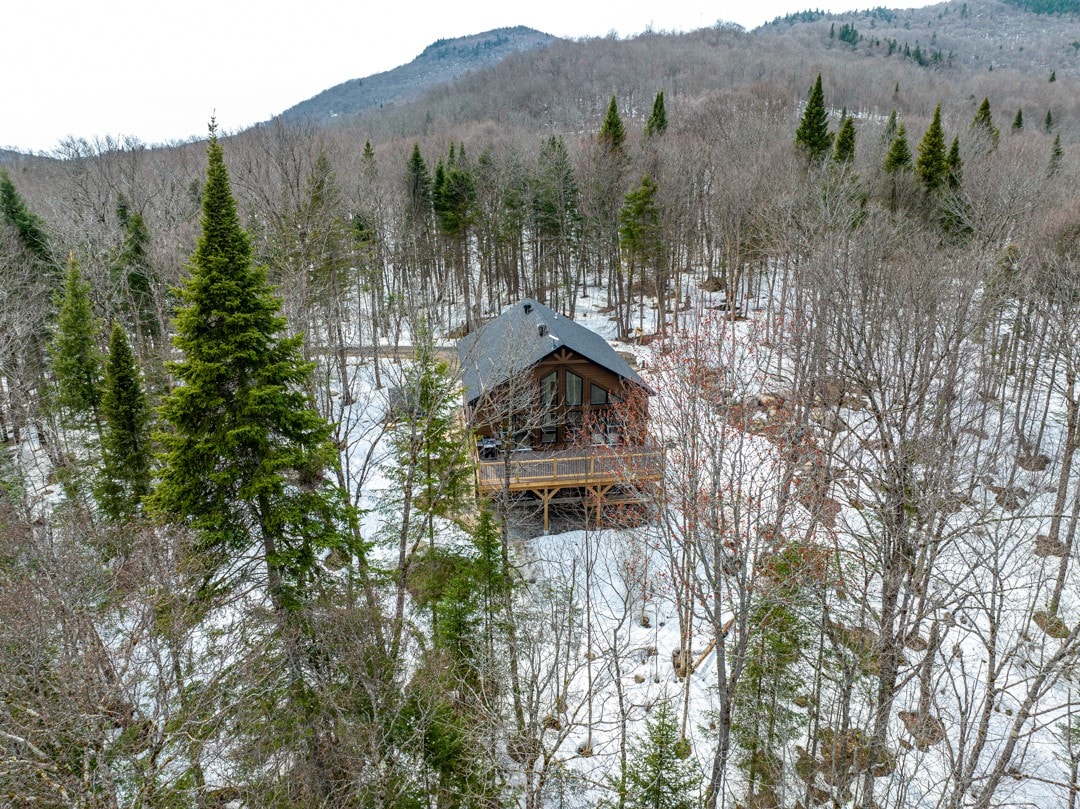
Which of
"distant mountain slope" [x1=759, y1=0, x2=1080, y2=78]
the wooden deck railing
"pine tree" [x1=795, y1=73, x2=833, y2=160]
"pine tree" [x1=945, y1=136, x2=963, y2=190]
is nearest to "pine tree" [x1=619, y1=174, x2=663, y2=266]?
"pine tree" [x1=795, y1=73, x2=833, y2=160]

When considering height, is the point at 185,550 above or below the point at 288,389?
below

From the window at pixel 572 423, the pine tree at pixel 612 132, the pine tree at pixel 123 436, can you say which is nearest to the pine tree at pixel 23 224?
the pine tree at pixel 123 436

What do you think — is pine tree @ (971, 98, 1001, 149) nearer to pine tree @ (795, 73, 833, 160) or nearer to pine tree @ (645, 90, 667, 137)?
pine tree @ (795, 73, 833, 160)

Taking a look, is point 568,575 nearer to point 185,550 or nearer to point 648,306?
point 185,550

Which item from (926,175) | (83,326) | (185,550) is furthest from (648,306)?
(185,550)

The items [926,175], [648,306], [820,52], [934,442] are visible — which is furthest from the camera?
[820,52]

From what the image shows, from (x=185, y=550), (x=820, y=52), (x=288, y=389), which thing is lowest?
(x=185, y=550)
